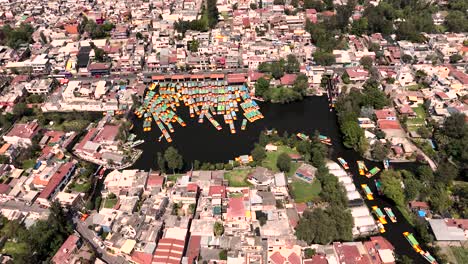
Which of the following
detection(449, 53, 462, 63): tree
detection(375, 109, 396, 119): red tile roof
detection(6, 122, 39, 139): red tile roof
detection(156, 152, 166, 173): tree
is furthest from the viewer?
detection(449, 53, 462, 63): tree

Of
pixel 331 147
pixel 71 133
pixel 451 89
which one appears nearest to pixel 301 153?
pixel 331 147

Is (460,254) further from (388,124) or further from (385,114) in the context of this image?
(385,114)

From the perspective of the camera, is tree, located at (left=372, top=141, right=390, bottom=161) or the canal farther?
the canal

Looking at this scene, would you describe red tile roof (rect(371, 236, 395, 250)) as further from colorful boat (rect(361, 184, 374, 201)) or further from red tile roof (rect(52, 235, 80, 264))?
red tile roof (rect(52, 235, 80, 264))

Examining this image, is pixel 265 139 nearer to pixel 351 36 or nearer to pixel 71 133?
pixel 71 133

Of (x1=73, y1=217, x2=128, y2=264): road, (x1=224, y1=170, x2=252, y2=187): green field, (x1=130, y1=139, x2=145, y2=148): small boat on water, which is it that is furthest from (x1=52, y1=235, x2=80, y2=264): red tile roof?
(x1=224, y1=170, x2=252, y2=187): green field
